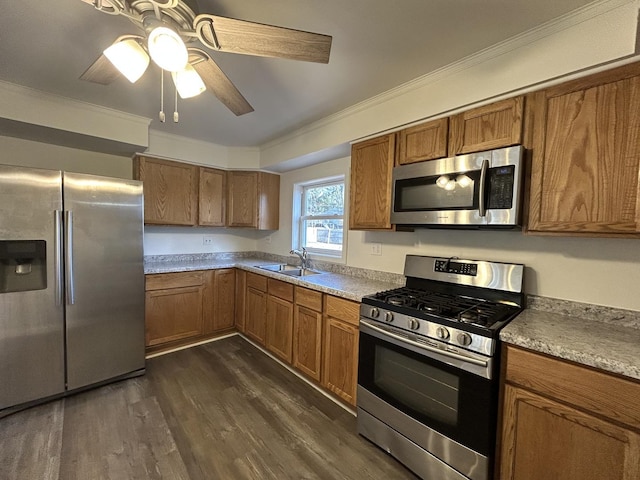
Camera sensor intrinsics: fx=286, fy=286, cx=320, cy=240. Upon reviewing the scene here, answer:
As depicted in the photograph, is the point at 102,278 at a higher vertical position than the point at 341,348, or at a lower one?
higher


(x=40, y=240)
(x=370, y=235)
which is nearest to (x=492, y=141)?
(x=370, y=235)

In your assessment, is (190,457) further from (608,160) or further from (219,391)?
(608,160)

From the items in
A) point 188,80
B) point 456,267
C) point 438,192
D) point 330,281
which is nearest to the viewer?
point 188,80

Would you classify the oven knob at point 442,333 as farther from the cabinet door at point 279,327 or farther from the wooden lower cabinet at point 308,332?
the cabinet door at point 279,327

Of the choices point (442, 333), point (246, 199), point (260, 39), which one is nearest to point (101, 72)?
point (260, 39)

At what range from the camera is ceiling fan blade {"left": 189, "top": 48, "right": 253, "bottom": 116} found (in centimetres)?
138

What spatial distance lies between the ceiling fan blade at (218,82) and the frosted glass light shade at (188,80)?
40 millimetres

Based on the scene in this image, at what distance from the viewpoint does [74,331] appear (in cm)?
221

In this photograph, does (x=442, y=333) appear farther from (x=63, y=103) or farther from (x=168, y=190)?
(x=63, y=103)

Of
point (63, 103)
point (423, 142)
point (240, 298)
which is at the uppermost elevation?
point (63, 103)

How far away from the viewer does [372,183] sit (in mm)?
2285

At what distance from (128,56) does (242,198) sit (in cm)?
253

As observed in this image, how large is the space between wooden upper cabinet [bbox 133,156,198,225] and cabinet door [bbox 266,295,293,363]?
4.90 ft

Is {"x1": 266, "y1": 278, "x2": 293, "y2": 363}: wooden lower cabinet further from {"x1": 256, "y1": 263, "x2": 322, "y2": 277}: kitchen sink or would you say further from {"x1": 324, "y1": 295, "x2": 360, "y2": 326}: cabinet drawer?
{"x1": 324, "y1": 295, "x2": 360, "y2": 326}: cabinet drawer
